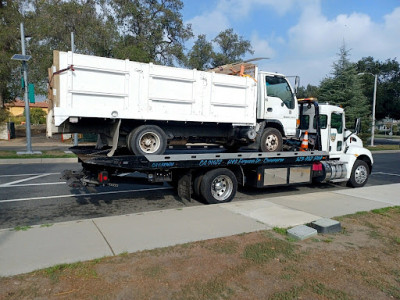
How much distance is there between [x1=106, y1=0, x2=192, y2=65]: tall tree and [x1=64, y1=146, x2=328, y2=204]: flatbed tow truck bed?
15.5 m

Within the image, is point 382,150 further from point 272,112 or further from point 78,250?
point 78,250

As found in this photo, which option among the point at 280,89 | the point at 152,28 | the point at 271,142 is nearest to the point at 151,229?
the point at 271,142

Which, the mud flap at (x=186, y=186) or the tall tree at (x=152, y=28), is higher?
the tall tree at (x=152, y=28)

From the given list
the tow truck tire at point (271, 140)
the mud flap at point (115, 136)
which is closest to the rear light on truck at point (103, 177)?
the mud flap at point (115, 136)

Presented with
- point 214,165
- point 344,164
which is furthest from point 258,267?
point 344,164

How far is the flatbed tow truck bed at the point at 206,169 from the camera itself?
252 inches

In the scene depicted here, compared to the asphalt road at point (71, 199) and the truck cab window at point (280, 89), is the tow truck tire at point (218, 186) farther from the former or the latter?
the truck cab window at point (280, 89)

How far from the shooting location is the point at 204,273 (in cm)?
393

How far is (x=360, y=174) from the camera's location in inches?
394

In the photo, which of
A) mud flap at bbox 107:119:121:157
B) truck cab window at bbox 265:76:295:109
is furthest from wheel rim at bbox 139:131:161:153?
truck cab window at bbox 265:76:295:109

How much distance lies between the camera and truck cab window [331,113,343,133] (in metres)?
9.59

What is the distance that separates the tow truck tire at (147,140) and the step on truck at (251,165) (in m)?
0.29

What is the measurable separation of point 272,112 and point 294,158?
1295 millimetres

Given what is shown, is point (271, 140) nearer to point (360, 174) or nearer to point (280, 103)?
point (280, 103)
